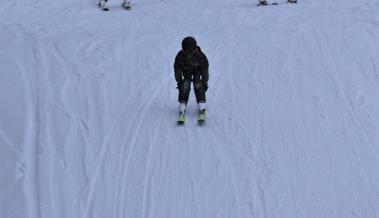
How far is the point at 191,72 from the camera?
1005 cm

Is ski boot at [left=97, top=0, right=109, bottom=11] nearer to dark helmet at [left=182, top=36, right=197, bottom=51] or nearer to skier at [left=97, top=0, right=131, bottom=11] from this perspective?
skier at [left=97, top=0, right=131, bottom=11]

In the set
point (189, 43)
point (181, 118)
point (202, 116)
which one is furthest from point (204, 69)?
point (181, 118)

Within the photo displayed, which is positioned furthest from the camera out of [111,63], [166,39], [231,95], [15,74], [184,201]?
[166,39]

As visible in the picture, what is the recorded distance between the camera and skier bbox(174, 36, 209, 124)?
32.3 ft

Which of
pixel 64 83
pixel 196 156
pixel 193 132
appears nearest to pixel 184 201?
pixel 196 156

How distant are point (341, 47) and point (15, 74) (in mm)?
7422

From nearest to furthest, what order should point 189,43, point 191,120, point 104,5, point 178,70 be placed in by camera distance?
point 189,43 → point 178,70 → point 191,120 → point 104,5

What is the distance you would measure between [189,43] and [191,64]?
1.34ft

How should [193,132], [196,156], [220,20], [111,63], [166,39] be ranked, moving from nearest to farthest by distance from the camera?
[196,156]
[193,132]
[111,63]
[166,39]
[220,20]

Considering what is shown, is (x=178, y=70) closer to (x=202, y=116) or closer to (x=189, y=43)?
(x=189, y=43)

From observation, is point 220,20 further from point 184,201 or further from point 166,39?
point 184,201

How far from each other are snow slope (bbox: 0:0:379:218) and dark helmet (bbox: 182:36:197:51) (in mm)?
1336

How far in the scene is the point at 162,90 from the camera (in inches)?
471

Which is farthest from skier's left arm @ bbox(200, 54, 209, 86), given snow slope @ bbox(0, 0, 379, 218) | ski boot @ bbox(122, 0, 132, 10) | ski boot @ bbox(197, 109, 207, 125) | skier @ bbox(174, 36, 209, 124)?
ski boot @ bbox(122, 0, 132, 10)
